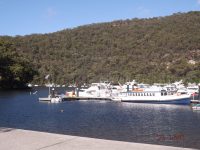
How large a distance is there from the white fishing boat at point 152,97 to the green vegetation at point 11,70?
54.8 meters

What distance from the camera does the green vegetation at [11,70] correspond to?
12197 cm

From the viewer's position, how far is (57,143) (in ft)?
45.1

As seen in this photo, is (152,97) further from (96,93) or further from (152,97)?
(96,93)

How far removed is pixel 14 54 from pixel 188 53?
99.7m

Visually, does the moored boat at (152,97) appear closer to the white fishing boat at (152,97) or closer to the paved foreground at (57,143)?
the white fishing boat at (152,97)

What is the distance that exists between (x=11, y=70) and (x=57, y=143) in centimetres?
11197

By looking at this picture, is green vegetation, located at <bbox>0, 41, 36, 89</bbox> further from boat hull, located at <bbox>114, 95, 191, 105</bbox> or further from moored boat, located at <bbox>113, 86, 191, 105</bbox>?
boat hull, located at <bbox>114, 95, 191, 105</bbox>

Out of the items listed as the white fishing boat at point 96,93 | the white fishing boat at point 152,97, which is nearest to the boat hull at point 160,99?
the white fishing boat at point 152,97

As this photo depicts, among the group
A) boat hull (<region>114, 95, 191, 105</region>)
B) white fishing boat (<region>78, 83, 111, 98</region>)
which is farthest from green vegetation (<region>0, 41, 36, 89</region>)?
boat hull (<region>114, 95, 191, 105</region>)

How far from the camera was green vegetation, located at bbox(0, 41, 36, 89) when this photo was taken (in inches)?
4802

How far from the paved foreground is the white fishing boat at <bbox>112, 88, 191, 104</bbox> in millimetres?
57390

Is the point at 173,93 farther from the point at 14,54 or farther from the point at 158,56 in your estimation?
the point at 158,56

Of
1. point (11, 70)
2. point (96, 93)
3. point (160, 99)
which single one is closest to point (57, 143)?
point (160, 99)

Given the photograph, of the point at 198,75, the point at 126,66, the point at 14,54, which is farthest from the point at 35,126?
the point at 126,66
